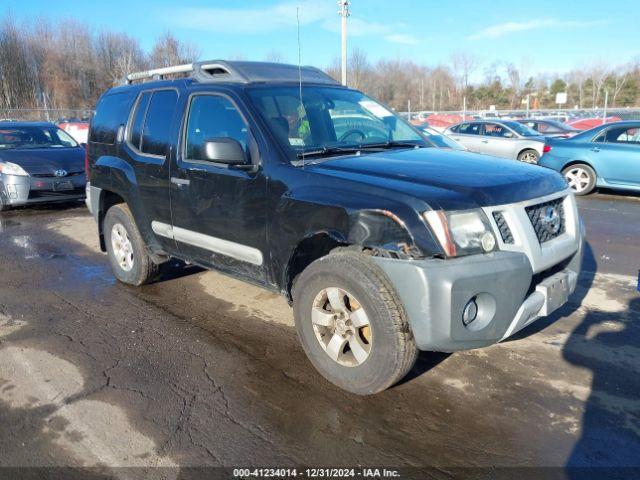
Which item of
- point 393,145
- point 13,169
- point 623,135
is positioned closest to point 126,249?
point 393,145

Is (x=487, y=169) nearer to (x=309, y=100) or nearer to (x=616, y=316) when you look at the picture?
(x=309, y=100)

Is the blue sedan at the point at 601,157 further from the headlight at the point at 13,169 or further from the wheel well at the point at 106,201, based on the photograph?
the headlight at the point at 13,169

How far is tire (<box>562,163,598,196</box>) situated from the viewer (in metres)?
10.5

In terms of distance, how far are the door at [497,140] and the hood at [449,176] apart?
10.2m

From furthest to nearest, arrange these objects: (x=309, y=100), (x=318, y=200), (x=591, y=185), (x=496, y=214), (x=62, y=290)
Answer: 1. (x=591, y=185)
2. (x=62, y=290)
3. (x=309, y=100)
4. (x=318, y=200)
5. (x=496, y=214)

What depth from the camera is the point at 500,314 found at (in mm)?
2859

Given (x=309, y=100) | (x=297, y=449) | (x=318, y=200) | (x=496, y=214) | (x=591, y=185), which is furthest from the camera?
(x=591, y=185)

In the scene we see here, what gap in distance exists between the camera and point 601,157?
10328 mm

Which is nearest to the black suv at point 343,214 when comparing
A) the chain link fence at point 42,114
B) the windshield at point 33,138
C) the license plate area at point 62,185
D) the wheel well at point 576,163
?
the license plate area at point 62,185

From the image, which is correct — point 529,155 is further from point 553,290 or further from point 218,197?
point 218,197

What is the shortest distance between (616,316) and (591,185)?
708 centimetres

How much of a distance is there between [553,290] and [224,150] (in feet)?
7.49

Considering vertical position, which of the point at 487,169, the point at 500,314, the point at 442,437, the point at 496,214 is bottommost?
the point at 442,437

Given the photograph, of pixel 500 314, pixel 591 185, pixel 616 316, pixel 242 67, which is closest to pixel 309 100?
pixel 242 67
